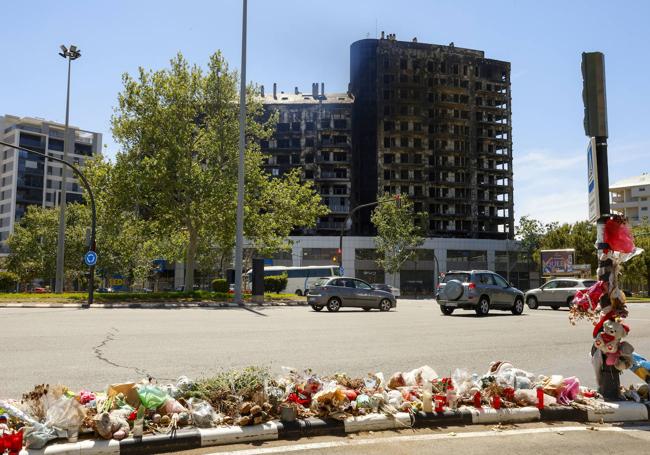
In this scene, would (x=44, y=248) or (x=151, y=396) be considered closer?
(x=151, y=396)

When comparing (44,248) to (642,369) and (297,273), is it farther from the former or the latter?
(642,369)

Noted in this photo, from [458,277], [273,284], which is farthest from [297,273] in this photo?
[458,277]

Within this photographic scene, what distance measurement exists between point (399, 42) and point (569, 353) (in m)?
87.1

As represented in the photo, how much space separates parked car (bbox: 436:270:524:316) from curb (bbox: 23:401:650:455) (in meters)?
16.1

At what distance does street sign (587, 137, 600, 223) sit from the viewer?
19.9 feet

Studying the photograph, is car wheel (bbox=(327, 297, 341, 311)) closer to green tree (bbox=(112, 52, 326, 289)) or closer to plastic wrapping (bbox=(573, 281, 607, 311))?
green tree (bbox=(112, 52, 326, 289))

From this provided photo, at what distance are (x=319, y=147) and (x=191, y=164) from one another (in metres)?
55.6

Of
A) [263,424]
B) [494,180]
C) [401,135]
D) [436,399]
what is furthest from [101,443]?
[494,180]

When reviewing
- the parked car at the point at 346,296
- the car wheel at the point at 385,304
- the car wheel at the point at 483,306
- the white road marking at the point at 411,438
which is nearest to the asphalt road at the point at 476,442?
the white road marking at the point at 411,438

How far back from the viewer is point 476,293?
21.5 meters

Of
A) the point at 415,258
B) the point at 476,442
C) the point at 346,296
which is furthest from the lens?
the point at 415,258

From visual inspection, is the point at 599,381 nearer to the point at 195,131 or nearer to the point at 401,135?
the point at 195,131

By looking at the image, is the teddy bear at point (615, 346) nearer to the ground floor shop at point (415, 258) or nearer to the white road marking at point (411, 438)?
the white road marking at point (411, 438)

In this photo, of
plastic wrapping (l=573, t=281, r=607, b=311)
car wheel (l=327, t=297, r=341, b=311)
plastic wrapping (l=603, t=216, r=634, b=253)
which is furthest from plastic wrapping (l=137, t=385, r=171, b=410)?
car wheel (l=327, t=297, r=341, b=311)
